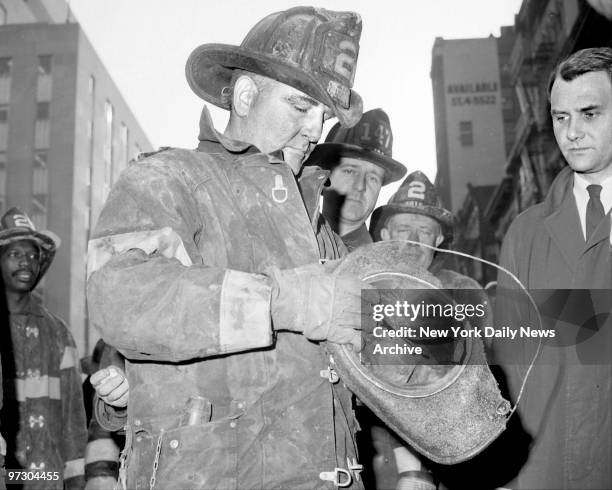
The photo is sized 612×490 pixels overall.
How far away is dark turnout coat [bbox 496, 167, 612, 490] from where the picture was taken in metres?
2.92

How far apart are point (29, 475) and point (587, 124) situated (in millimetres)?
4927

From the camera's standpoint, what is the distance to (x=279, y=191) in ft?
7.70

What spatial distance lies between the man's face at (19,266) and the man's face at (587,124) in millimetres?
5063

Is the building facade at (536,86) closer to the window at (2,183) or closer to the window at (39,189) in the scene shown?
the window at (39,189)

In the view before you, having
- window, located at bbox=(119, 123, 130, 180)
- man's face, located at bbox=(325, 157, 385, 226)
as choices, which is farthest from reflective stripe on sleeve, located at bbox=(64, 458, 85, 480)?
window, located at bbox=(119, 123, 130, 180)

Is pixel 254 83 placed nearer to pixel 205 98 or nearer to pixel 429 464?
pixel 205 98

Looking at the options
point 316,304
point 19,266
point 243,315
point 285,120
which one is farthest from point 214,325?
point 19,266

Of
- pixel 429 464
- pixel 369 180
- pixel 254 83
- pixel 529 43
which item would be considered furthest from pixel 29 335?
pixel 529 43

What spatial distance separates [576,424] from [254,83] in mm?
1859

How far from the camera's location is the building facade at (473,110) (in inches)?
1340

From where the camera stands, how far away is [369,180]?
5910 mm

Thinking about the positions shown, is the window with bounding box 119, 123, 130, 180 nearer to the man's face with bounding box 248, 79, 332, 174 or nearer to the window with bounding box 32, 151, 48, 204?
the window with bounding box 32, 151, 48, 204

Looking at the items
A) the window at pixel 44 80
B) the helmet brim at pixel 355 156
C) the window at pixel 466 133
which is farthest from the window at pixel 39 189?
the helmet brim at pixel 355 156

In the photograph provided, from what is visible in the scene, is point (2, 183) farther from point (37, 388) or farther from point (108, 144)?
point (37, 388)
